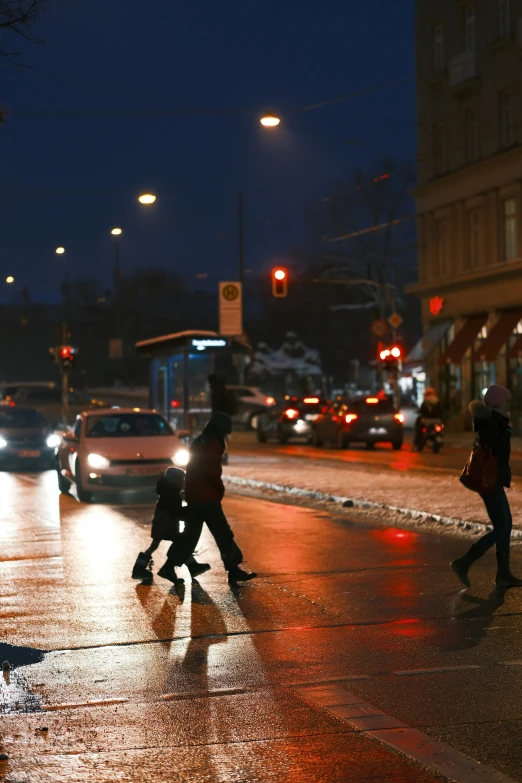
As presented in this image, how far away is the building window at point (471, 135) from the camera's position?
44312 millimetres

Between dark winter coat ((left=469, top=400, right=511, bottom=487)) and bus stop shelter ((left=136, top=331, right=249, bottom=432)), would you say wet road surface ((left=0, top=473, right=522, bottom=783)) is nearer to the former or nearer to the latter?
dark winter coat ((left=469, top=400, right=511, bottom=487))

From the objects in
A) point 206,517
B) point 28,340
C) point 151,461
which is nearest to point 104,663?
point 206,517

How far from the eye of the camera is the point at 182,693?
23.2ft

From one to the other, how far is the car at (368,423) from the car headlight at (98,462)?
17519mm

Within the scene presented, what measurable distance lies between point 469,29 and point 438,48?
281 centimetres

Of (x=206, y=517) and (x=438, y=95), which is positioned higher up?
(x=438, y=95)

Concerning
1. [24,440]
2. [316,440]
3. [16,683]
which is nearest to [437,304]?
[316,440]

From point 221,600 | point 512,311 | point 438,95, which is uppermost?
point 438,95

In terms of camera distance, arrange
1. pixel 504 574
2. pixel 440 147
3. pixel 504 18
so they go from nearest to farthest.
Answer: pixel 504 574, pixel 504 18, pixel 440 147

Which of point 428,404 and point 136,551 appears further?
point 428,404

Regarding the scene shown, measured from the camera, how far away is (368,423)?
3644 centimetres

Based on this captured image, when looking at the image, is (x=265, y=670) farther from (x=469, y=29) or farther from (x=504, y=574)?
(x=469, y=29)

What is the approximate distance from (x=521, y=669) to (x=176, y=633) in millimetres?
2600

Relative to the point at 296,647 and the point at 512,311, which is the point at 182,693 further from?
the point at 512,311
